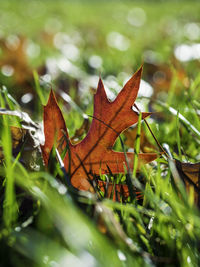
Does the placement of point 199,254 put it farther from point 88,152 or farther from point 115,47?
point 115,47

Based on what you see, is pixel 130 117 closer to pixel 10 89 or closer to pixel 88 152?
pixel 88 152

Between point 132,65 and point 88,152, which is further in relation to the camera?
point 132,65

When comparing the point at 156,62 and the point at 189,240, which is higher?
the point at 156,62

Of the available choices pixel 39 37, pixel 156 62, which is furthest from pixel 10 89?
pixel 39 37

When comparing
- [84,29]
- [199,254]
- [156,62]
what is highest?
[84,29]

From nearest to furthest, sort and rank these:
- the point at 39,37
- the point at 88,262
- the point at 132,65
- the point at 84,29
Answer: the point at 88,262
the point at 132,65
the point at 39,37
the point at 84,29

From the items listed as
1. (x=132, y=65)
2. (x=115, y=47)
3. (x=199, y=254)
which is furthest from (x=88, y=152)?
(x=115, y=47)

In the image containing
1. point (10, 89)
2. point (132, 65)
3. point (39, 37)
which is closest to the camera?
point (10, 89)
